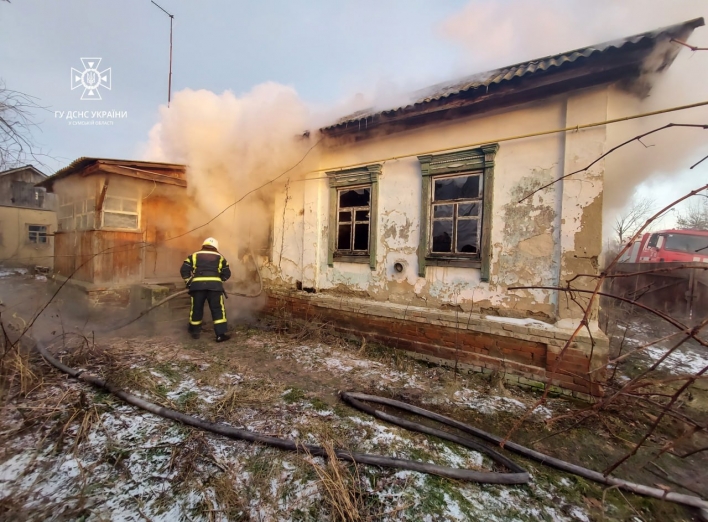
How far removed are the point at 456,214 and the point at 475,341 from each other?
2.09m

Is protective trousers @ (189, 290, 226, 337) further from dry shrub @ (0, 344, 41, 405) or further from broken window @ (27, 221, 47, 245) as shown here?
broken window @ (27, 221, 47, 245)

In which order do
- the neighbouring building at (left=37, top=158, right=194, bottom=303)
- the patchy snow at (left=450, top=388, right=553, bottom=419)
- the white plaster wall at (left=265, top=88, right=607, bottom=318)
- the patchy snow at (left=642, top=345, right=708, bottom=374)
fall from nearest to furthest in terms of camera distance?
the patchy snow at (left=450, top=388, right=553, bottom=419)
the white plaster wall at (left=265, top=88, right=607, bottom=318)
the patchy snow at (left=642, top=345, right=708, bottom=374)
the neighbouring building at (left=37, top=158, right=194, bottom=303)

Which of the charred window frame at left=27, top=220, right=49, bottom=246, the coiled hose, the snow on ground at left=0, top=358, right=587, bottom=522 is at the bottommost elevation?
the snow on ground at left=0, top=358, right=587, bottom=522

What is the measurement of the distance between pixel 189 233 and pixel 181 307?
7.34 feet

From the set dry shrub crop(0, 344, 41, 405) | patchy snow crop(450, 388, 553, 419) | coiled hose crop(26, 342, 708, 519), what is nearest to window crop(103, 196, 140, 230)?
dry shrub crop(0, 344, 41, 405)

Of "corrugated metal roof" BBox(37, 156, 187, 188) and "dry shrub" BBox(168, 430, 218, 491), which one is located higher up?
"corrugated metal roof" BBox(37, 156, 187, 188)

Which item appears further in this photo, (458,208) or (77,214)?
(77,214)

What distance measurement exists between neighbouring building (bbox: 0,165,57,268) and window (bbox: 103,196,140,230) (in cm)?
1672

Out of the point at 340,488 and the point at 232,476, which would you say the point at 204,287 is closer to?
the point at 232,476

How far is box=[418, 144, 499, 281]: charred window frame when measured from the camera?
4.93m

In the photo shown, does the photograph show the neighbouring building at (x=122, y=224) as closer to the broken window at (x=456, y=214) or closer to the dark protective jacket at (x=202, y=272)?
the dark protective jacket at (x=202, y=272)

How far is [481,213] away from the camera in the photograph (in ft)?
16.5

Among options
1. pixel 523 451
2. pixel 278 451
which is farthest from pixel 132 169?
pixel 523 451

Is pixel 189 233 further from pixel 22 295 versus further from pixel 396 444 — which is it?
pixel 396 444
